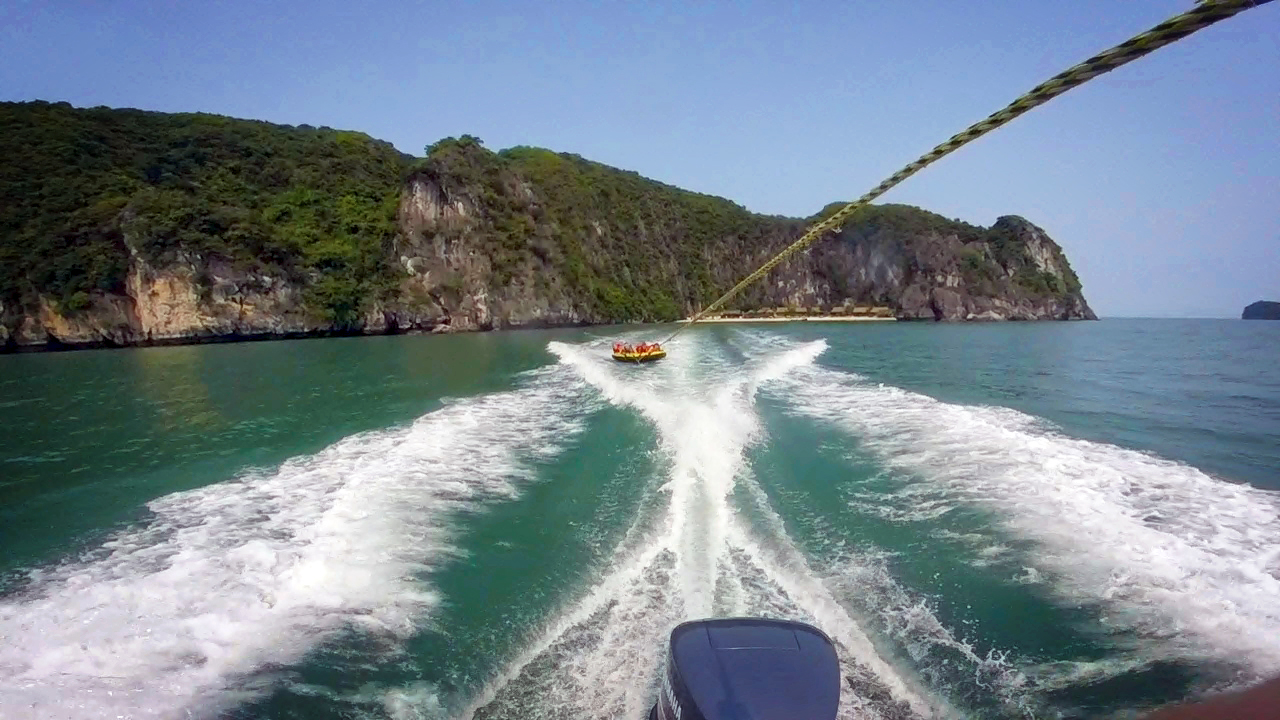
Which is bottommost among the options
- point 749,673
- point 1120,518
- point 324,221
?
point 1120,518

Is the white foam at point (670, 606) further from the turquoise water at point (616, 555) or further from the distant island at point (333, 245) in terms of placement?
the distant island at point (333, 245)

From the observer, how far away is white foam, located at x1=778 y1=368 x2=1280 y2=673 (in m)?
6.11

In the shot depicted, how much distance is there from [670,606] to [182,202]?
215ft

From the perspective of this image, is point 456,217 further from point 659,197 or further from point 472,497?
point 472,497

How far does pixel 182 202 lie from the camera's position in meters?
58.4

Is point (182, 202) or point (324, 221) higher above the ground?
point (182, 202)

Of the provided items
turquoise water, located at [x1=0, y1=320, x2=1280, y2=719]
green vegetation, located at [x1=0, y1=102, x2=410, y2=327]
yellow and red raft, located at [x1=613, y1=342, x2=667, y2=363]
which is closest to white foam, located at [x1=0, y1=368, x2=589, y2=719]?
turquoise water, located at [x1=0, y1=320, x2=1280, y2=719]

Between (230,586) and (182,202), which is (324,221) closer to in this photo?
(182,202)

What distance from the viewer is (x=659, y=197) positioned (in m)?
115

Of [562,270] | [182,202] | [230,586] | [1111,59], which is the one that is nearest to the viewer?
[1111,59]

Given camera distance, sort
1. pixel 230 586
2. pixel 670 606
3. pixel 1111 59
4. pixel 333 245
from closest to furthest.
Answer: pixel 1111 59, pixel 670 606, pixel 230 586, pixel 333 245

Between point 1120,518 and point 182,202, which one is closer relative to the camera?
point 1120,518

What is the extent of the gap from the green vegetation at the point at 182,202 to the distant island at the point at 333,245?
0.17 m

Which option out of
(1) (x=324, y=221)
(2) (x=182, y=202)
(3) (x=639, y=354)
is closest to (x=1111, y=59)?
(3) (x=639, y=354)
